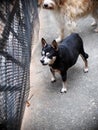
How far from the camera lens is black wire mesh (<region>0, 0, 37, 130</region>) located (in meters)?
2.11

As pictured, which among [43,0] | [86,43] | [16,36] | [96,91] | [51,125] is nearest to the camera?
[16,36]

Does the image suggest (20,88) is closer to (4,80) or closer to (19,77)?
(19,77)

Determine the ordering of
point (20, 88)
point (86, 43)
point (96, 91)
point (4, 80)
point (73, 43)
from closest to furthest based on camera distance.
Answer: point (4, 80) < point (20, 88) < point (96, 91) < point (73, 43) < point (86, 43)

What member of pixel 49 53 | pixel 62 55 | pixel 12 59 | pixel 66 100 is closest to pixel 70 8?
pixel 62 55

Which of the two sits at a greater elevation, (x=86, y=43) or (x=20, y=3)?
(x=20, y=3)

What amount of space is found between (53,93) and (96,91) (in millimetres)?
480

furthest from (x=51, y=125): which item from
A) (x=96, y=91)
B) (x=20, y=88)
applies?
(x=20, y=88)

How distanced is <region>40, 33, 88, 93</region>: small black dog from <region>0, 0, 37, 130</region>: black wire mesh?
777mm

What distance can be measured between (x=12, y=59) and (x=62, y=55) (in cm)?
149

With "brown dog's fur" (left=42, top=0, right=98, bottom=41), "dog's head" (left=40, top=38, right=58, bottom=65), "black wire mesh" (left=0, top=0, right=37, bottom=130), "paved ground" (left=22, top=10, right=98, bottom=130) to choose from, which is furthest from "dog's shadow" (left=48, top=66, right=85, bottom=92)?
"black wire mesh" (left=0, top=0, right=37, bottom=130)

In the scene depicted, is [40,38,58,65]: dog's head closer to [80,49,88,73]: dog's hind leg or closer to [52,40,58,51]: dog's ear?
[52,40,58,51]: dog's ear

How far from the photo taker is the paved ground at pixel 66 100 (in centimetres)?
331

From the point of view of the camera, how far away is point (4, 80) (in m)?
2.13

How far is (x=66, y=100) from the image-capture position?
3641 mm
